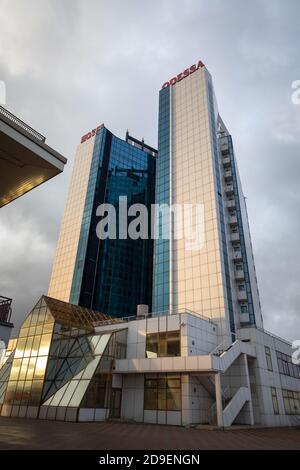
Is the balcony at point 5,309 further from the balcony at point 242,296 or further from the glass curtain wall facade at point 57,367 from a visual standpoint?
the balcony at point 242,296

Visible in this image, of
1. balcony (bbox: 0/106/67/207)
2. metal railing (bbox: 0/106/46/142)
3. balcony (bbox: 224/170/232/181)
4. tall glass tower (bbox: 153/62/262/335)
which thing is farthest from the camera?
balcony (bbox: 224/170/232/181)

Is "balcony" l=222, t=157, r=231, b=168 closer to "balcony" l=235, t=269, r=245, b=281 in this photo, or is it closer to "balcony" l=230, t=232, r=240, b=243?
"balcony" l=230, t=232, r=240, b=243

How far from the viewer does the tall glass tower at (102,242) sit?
90000 millimetres

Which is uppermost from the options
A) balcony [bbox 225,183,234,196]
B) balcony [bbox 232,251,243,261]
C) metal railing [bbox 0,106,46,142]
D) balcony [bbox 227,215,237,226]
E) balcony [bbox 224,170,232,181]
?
balcony [bbox 224,170,232,181]

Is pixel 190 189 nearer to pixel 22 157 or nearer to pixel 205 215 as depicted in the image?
pixel 205 215

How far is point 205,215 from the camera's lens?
195 feet

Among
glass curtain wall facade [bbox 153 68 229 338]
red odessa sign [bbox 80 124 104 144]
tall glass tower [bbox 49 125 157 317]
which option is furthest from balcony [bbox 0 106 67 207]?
red odessa sign [bbox 80 124 104 144]

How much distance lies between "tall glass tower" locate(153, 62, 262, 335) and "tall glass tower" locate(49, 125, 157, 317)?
3159 cm

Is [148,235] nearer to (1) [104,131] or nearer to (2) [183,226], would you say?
(2) [183,226]

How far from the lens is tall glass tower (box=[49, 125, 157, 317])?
90000mm

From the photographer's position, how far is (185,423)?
29609 millimetres

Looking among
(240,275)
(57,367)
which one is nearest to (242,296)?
(240,275)

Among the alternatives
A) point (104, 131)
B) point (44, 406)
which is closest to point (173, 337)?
point (44, 406)

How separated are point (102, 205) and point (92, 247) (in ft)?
46.3
